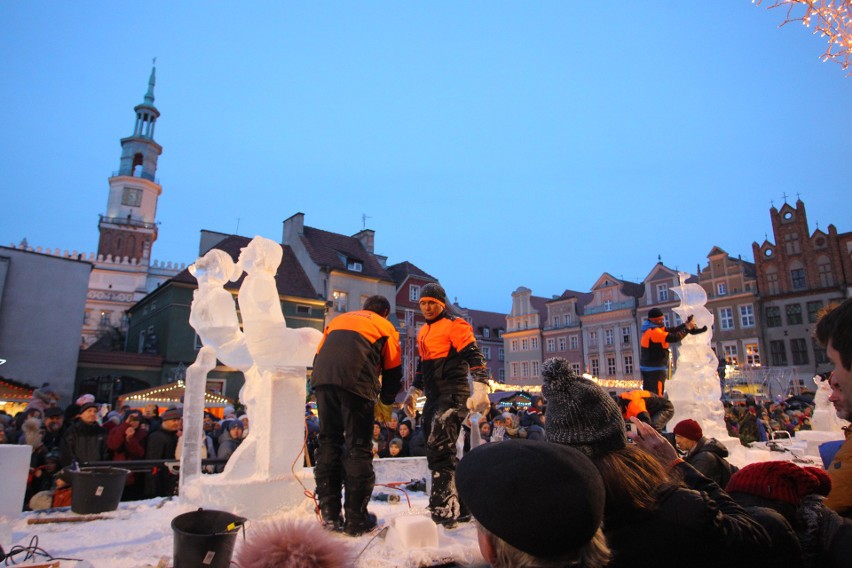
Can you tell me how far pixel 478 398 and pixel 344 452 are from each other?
1.27 metres

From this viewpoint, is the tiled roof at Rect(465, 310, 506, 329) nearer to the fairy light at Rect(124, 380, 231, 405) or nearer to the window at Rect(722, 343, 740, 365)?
the window at Rect(722, 343, 740, 365)

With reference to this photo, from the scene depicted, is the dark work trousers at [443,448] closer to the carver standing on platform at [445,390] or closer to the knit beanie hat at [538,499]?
the carver standing on platform at [445,390]

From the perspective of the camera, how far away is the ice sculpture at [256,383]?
452 cm

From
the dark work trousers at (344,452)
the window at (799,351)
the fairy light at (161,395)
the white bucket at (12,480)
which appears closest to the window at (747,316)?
the window at (799,351)

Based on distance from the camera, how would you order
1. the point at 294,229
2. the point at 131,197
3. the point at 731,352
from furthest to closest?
the point at 131,197 < the point at 731,352 < the point at 294,229

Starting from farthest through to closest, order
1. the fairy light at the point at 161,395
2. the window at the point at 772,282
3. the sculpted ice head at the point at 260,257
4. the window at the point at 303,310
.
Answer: the window at the point at 772,282 → the window at the point at 303,310 → the fairy light at the point at 161,395 → the sculpted ice head at the point at 260,257

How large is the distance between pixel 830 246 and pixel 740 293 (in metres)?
6.51

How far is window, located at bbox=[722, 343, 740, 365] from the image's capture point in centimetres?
3891

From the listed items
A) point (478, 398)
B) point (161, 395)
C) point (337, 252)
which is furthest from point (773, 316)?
point (478, 398)

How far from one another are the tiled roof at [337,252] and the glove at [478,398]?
30.4 metres

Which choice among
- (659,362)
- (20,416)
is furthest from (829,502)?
(20,416)

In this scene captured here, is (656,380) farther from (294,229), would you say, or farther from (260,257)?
(294,229)

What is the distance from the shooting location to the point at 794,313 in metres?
37.8

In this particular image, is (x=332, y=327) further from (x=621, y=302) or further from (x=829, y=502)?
(x=621, y=302)
